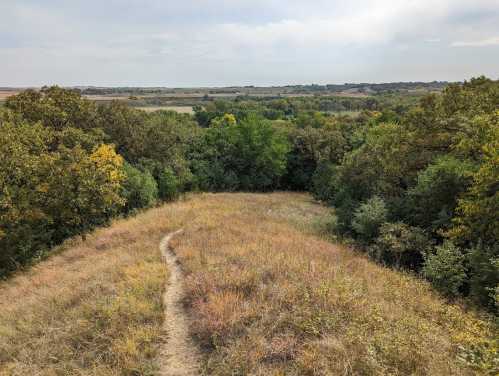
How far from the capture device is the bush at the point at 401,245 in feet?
51.7

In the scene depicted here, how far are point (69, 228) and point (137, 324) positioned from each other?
18.5 m

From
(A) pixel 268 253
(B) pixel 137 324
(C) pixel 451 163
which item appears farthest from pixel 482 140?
(B) pixel 137 324

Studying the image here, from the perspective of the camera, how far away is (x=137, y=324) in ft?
26.8

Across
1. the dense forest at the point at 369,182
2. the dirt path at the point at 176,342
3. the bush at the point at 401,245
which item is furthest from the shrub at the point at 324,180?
the dirt path at the point at 176,342

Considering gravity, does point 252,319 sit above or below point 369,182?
above

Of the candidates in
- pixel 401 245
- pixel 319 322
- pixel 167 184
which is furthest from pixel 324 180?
pixel 319 322

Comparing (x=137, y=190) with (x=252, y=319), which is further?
(x=137, y=190)

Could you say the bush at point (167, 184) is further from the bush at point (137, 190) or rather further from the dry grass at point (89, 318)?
the dry grass at point (89, 318)

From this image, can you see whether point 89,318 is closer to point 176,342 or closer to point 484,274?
point 176,342

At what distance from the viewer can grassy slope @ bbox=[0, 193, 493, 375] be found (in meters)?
6.23

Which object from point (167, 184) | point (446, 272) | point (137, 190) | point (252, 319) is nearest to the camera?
point (252, 319)

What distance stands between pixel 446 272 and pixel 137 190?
2446 cm

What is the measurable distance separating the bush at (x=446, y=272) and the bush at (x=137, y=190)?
919 inches

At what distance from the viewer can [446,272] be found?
12453 millimetres
